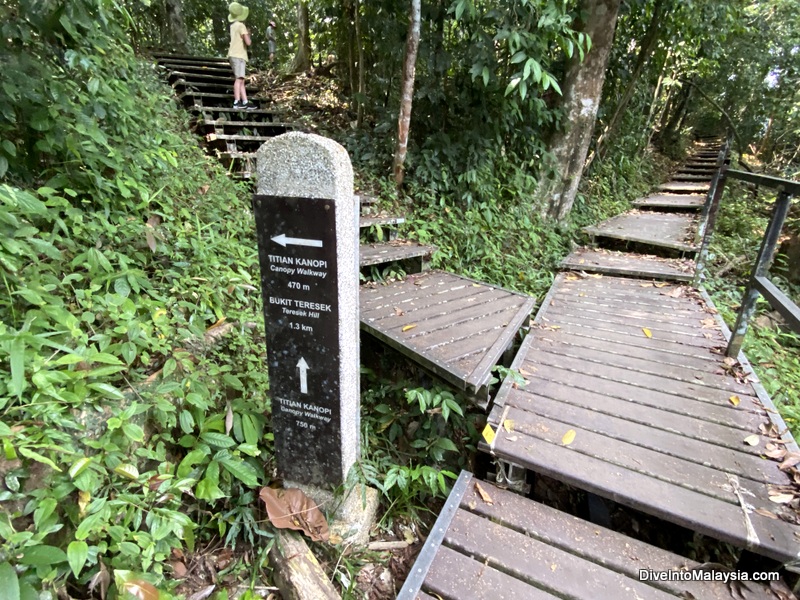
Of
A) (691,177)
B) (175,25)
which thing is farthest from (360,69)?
(691,177)

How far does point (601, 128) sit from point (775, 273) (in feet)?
12.6

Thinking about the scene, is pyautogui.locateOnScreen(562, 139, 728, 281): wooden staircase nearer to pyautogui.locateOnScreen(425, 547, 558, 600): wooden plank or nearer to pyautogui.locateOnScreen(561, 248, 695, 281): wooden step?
pyautogui.locateOnScreen(561, 248, 695, 281): wooden step

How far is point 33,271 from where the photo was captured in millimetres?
1931

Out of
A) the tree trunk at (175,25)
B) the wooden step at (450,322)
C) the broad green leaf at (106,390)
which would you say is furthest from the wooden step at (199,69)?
the broad green leaf at (106,390)

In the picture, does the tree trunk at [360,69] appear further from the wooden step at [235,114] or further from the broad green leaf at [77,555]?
the broad green leaf at [77,555]

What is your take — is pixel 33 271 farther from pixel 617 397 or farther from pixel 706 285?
pixel 706 285

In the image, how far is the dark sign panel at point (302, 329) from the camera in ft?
5.43

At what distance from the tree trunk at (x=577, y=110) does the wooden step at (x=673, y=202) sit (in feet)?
9.95

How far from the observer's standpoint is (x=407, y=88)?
14.8ft

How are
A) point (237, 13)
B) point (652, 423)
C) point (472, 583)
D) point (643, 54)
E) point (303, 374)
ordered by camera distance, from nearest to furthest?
1. point (472, 583)
2. point (303, 374)
3. point (652, 423)
4. point (237, 13)
5. point (643, 54)

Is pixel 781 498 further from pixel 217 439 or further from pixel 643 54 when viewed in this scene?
pixel 643 54

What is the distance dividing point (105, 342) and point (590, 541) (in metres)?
2.39

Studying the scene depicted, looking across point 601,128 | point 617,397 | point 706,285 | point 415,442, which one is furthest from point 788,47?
point 415,442

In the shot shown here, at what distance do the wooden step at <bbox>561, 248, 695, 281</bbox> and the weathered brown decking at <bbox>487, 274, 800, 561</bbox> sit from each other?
3.64 ft
